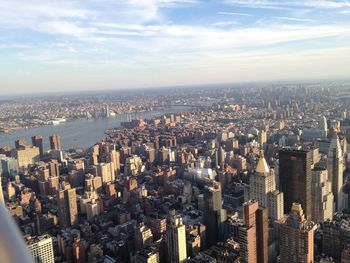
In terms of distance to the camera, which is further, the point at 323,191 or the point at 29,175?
the point at 29,175

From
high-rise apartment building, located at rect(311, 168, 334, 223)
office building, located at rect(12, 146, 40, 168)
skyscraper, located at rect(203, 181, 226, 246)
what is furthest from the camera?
office building, located at rect(12, 146, 40, 168)

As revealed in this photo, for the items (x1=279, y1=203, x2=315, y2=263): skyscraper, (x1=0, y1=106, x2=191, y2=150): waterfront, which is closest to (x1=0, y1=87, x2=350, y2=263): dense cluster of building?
(x1=279, y1=203, x2=315, y2=263): skyscraper

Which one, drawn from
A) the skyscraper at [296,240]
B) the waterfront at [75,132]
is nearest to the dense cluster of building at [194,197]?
the skyscraper at [296,240]

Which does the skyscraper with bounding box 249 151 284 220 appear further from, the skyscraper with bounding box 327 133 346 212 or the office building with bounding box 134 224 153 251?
the office building with bounding box 134 224 153 251

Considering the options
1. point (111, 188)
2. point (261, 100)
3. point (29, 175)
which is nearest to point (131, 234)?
point (111, 188)

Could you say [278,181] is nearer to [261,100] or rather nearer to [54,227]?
[54,227]

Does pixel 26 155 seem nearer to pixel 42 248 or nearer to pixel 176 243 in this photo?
pixel 42 248
